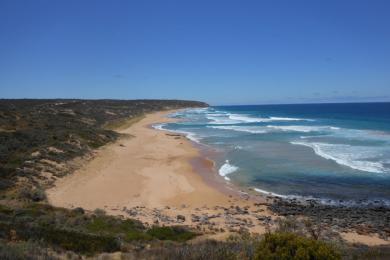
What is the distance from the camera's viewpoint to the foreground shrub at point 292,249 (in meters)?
6.49

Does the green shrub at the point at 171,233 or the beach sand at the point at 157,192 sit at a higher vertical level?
the green shrub at the point at 171,233

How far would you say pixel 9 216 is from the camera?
13.5 m

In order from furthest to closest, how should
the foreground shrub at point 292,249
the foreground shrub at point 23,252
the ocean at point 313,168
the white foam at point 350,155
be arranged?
1. the white foam at point 350,155
2. the ocean at point 313,168
3. the foreground shrub at point 23,252
4. the foreground shrub at point 292,249

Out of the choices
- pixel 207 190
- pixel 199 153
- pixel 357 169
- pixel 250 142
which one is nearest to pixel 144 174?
pixel 207 190

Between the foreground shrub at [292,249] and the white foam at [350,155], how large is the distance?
21.6 meters

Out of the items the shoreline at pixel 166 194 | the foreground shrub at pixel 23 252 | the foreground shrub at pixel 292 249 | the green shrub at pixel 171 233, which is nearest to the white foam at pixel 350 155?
the shoreline at pixel 166 194

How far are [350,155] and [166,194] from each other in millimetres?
17848

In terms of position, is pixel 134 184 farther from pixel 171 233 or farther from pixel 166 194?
pixel 171 233

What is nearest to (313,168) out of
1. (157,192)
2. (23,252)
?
(157,192)

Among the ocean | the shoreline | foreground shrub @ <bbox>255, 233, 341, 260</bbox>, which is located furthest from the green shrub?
the ocean

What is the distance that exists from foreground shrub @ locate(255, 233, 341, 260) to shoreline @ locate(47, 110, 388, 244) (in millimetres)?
6921

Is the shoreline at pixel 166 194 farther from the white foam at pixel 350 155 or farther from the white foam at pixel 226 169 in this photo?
the white foam at pixel 350 155

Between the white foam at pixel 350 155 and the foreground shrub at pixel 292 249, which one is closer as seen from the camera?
the foreground shrub at pixel 292 249

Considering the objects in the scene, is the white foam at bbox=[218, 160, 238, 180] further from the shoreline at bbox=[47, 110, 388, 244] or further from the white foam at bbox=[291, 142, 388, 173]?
the white foam at bbox=[291, 142, 388, 173]
